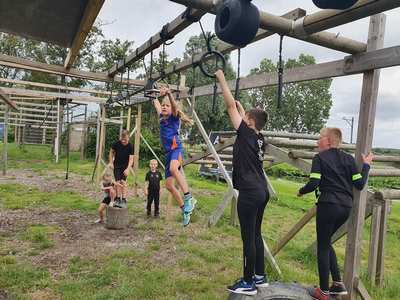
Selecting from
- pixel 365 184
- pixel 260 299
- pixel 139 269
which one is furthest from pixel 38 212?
pixel 365 184

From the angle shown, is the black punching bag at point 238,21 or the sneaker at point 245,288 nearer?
the black punching bag at point 238,21

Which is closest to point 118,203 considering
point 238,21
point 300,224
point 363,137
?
point 300,224

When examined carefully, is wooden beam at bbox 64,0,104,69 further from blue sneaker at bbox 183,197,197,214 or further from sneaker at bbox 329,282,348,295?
sneaker at bbox 329,282,348,295

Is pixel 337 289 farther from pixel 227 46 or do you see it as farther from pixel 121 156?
pixel 121 156

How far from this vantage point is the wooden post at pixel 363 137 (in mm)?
3640

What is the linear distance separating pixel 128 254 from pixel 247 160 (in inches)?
114

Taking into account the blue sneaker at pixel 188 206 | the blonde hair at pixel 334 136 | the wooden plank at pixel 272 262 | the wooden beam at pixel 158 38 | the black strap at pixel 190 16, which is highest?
the wooden beam at pixel 158 38

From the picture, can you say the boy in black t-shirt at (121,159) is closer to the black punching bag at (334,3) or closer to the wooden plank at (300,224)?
the wooden plank at (300,224)

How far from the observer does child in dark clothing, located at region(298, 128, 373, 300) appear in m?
3.43

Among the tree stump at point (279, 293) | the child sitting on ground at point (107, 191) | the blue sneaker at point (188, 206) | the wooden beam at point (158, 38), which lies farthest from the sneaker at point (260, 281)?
the child sitting on ground at point (107, 191)

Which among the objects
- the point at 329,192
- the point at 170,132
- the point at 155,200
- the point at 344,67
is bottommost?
the point at 155,200

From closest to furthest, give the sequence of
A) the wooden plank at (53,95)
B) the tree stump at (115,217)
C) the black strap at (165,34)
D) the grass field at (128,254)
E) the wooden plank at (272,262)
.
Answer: the black strap at (165,34) → the grass field at (128,254) → the wooden plank at (272,262) → the tree stump at (115,217) → the wooden plank at (53,95)

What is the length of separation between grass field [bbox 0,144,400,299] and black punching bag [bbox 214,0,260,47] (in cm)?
307

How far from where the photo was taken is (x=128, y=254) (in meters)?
5.39
